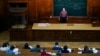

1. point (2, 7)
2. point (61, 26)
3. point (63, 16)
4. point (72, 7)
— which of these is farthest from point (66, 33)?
point (2, 7)

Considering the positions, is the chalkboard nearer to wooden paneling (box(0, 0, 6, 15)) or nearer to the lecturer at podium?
the lecturer at podium

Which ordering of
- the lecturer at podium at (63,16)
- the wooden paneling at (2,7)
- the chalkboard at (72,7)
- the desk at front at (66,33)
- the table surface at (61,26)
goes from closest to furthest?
the desk at front at (66,33) → the table surface at (61,26) → the lecturer at podium at (63,16) → the wooden paneling at (2,7) → the chalkboard at (72,7)

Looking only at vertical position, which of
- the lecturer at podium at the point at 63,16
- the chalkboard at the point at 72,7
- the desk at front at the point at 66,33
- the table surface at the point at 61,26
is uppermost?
the chalkboard at the point at 72,7

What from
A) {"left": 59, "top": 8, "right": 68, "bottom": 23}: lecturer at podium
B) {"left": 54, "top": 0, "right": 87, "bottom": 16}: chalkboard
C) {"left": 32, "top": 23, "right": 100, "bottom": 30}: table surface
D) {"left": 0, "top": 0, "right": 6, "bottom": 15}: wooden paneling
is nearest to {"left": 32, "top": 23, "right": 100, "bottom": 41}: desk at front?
{"left": 32, "top": 23, "right": 100, "bottom": 30}: table surface

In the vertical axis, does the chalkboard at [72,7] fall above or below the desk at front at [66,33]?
above

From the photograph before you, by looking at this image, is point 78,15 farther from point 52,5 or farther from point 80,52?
point 80,52

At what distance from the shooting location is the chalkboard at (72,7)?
16.4 meters

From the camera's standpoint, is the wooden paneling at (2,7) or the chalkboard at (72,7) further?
the chalkboard at (72,7)

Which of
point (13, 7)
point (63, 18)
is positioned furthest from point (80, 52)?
point (13, 7)

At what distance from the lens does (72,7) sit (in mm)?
16531

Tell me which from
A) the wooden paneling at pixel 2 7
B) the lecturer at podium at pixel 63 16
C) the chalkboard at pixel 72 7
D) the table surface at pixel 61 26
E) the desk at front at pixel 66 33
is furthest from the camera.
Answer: the chalkboard at pixel 72 7

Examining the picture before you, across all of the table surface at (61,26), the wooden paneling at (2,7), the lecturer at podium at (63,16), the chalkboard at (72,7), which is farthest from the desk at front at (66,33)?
the wooden paneling at (2,7)

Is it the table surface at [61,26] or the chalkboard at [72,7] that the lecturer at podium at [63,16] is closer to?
the table surface at [61,26]

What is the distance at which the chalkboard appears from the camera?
647 inches
